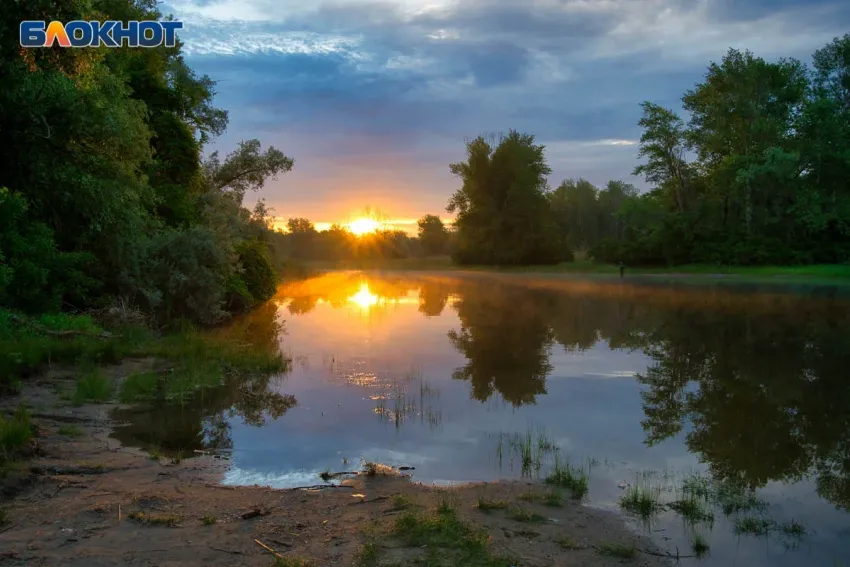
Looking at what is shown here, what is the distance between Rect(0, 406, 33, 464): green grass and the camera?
6750 mm

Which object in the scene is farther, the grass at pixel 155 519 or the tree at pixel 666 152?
the tree at pixel 666 152

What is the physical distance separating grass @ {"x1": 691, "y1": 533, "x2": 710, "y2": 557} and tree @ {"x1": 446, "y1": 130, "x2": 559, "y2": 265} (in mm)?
65957

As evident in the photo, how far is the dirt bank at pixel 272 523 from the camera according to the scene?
4926 mm

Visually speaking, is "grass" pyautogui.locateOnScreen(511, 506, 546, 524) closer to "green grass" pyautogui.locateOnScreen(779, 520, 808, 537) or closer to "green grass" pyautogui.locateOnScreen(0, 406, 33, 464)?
"green grass" pyautogui.locateOnScreen(779, 520, 808, 537)

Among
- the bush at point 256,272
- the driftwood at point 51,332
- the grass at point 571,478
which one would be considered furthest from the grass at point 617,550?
the bush at point 256,272

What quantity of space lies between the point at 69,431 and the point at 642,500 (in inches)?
289

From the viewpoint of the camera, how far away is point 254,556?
195 inches

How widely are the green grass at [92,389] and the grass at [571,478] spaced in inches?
299

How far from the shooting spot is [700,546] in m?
5.59

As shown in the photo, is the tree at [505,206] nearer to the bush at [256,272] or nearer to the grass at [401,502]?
the bush at [256,272]

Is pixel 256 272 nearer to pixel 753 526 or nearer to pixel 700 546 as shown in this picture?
pixel 753 526

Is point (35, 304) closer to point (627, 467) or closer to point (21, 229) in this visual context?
point (21, 229)

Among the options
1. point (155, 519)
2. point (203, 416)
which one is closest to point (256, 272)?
point (203, 416)

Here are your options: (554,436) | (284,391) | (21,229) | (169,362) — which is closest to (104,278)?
(21,229)
